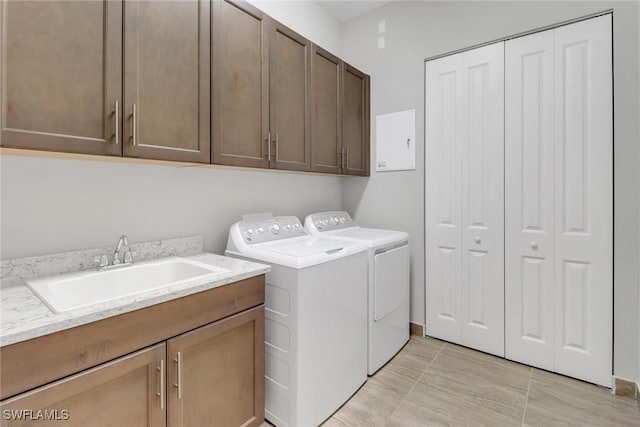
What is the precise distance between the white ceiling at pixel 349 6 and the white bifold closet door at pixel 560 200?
1230mm

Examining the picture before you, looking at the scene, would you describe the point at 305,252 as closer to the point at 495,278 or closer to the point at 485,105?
the point at 495,278

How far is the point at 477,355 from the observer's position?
2348mm

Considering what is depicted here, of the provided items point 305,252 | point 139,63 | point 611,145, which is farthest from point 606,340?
point 139,63

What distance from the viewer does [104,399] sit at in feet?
3.33

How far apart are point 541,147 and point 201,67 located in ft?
7.05

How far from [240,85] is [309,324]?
1.32m

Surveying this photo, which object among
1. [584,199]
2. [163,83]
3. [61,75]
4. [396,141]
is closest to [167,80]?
[163,83]

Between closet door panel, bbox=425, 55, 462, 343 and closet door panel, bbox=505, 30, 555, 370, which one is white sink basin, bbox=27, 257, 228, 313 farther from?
closet door panel, bbox=505, 30, 555, 370

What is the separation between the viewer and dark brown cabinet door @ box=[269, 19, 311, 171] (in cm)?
193

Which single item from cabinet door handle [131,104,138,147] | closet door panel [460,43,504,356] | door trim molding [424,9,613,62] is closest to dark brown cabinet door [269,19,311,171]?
cabinet door handle [131,104,138,147]

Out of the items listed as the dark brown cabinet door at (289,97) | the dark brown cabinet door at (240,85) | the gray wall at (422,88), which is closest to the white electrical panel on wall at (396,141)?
the gray wall at (422,88)

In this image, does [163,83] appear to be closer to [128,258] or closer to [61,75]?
[61,75]

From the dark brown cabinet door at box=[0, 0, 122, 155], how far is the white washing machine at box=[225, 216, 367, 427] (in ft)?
2.98

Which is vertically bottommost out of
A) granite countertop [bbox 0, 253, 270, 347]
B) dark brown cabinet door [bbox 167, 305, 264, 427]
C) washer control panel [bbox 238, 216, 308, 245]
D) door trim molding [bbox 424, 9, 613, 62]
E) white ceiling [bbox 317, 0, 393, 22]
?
dark brown cabinet door [bbox 167, 305, 264, 427]
